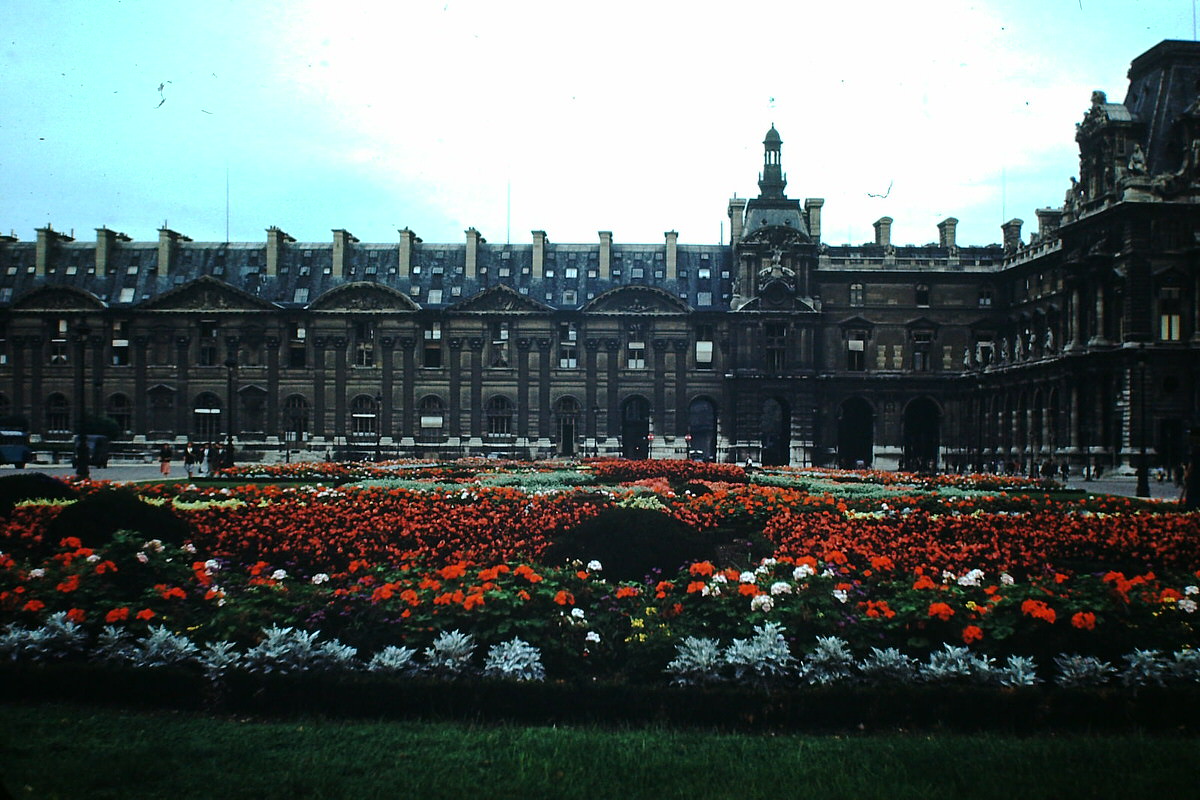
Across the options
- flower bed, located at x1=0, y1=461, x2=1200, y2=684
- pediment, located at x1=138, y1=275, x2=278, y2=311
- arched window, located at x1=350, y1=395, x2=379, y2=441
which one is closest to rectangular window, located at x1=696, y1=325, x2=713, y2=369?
arched window, located at x1=350, y1=395, x2=379, y2=441

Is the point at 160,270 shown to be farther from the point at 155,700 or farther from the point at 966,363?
the point at 155,700

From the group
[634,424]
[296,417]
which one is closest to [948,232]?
[634,424]

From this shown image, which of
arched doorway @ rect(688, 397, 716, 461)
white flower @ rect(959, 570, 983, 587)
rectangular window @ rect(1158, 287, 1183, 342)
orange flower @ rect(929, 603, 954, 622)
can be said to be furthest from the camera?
arched doorway @ rect(688, 397, 716, 461)

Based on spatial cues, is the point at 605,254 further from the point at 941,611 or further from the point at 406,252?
the point at 941,611

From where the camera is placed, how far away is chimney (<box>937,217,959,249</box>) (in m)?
73.5

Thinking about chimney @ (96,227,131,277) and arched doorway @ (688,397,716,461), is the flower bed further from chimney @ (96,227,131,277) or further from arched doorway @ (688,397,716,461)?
arched doorway @ (688,397,716,461)

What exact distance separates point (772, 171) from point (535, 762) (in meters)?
71.6

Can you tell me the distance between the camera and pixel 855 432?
74625 mm

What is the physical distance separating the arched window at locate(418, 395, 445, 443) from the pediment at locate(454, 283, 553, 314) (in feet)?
23.3

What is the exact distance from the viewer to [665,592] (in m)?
11.2

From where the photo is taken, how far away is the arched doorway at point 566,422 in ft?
242

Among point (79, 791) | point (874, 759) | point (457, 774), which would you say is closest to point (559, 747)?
point (457, 774)

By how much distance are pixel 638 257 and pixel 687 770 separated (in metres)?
70.0

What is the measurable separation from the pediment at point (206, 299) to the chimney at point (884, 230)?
4576 centimetres
